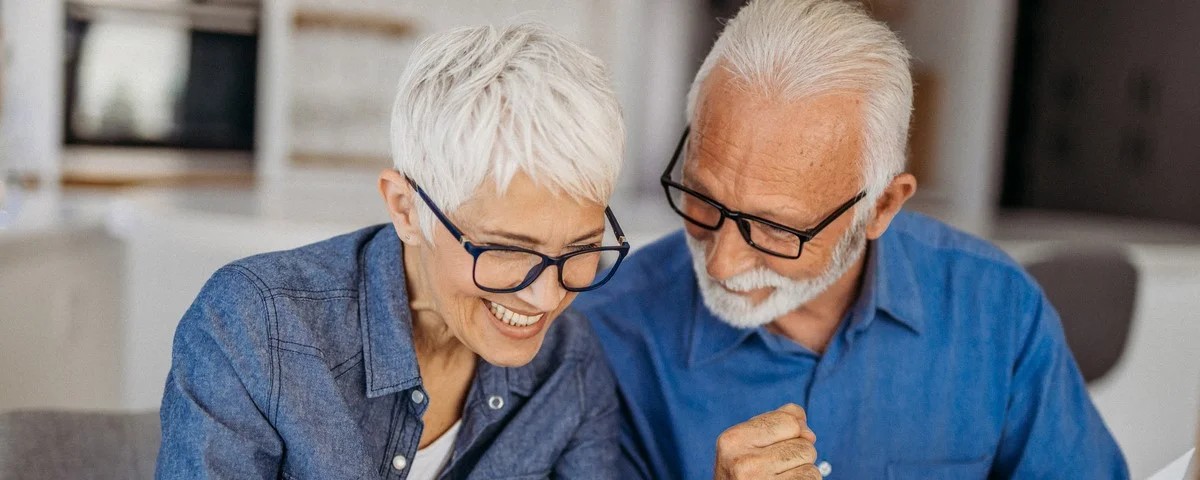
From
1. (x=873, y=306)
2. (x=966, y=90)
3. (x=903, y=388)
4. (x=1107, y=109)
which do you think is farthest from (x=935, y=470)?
(x=966, y=90)

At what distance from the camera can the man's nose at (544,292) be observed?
39.6 inches

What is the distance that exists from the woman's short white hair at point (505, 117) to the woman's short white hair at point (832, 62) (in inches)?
11.7

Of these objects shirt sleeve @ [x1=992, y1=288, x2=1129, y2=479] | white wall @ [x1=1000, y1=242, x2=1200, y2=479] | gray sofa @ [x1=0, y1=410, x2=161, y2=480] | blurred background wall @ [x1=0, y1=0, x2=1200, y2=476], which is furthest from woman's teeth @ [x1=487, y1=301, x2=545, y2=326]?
blurred background wall @ [x1=0, y1=0, x2=1200, y2=476]

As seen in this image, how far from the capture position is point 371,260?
1170 millimetres

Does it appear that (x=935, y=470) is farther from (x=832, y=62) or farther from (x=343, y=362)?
(x=343, y=362)

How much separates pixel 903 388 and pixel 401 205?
772 mm

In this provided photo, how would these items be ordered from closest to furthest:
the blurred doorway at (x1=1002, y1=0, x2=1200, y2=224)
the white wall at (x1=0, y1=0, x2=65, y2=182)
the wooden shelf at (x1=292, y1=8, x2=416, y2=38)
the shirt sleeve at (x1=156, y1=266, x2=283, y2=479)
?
1. the shirt sleeve at (x1=156, y1=266, x2=283, y2=479)
2. the white wall at (x1=0, y1=0, x2=65, y2=182)
3. the blurred doorway at (x1=1002, y1=0, x2=1200, y2=224)
4. the wooden shelf at (x1=292, y1=8, x2=416, y2=38)

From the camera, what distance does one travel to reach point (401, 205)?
42.2 inches

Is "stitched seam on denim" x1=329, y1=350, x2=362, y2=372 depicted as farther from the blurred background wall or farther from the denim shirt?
the blurred background wall

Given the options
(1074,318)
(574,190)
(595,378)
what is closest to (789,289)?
(595,378)

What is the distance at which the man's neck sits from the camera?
1460 mm

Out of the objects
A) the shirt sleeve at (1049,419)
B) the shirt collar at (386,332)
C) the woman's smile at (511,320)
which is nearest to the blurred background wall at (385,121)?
the shirt sleeve at (1049,419)

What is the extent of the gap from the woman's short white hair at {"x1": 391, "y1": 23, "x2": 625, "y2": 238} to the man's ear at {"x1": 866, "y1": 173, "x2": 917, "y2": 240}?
496 mm

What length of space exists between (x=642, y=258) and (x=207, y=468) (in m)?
0.79
